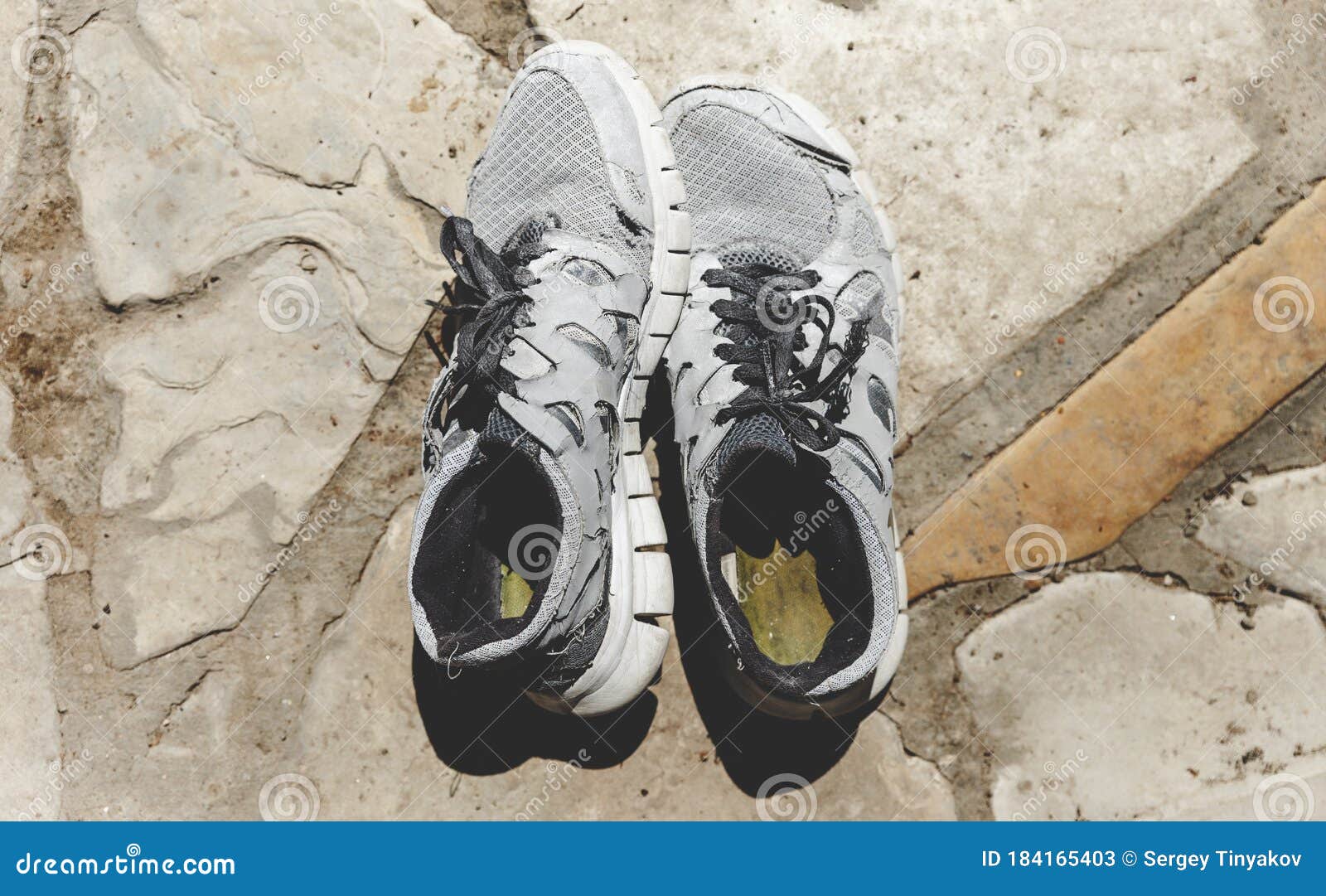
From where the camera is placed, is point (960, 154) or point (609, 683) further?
point (960, 154)

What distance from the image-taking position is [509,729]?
2184mm

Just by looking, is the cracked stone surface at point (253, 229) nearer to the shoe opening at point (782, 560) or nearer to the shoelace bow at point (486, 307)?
the shoelace bow at point (486, 307)

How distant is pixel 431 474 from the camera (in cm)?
189

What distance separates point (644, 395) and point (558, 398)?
0.33 metres

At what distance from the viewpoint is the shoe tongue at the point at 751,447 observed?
70.4 inches

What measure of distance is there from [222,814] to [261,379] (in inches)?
A: 43.3

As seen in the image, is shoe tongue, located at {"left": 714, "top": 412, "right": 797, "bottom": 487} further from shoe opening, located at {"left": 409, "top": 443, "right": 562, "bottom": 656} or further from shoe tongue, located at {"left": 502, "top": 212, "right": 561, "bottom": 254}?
shoe tongue, located at {"left": 502, "top": 212, "right": 561, "bottom": 254}

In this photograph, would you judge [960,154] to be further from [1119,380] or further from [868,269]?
[1119,380]

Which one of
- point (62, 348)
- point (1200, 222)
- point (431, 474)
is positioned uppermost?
point (1200, 222)

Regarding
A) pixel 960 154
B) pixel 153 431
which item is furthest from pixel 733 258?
pixel 153 431

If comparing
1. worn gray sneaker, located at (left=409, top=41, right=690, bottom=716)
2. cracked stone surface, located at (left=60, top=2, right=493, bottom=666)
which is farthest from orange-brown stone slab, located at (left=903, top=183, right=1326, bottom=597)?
cracked stone surface, located at (left=60, top=2, right=493, bottom=666)

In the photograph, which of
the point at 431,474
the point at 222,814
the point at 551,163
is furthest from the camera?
the point at 222,814

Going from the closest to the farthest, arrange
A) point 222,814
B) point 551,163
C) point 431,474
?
point 431,474
point 551,163
point 222,814

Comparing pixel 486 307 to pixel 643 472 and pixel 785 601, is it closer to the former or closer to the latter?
pixel 643 472
